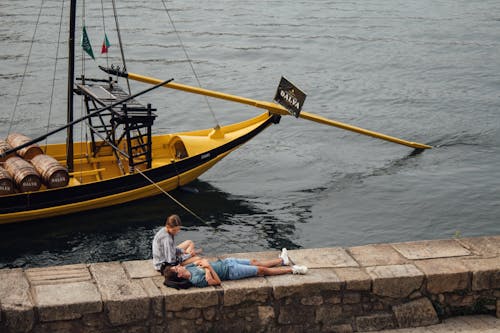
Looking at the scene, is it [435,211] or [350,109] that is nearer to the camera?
[435,211]

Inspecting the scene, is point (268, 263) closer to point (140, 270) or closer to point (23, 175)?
point (140, 270)

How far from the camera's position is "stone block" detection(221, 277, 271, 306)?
33.4 ft

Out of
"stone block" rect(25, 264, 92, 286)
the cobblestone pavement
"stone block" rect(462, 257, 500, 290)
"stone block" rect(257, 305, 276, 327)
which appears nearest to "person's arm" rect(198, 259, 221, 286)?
"stone block" rect(257, 305, 276, 327)

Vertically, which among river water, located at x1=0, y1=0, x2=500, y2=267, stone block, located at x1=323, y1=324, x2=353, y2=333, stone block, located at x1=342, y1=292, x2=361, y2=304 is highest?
stone block, located at x1=342, y1=292, x2=361, y2=304

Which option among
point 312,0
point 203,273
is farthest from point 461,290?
point 312,0

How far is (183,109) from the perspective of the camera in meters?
32.8

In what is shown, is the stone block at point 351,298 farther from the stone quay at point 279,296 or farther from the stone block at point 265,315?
the stone block at point 265,315

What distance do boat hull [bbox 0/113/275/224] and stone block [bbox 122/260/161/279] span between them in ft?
27.0

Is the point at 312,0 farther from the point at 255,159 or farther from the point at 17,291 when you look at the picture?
the point at 17,291

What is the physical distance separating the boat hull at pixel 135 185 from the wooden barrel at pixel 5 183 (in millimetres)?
224

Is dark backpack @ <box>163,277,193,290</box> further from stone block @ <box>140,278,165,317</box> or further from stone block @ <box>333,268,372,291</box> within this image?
stone block @ <box>333,268,372,291</box>

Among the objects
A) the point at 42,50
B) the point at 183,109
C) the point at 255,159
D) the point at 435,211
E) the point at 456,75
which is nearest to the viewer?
the point at 435,211

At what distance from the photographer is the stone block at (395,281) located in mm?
10688

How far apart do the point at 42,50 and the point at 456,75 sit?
20286mm
